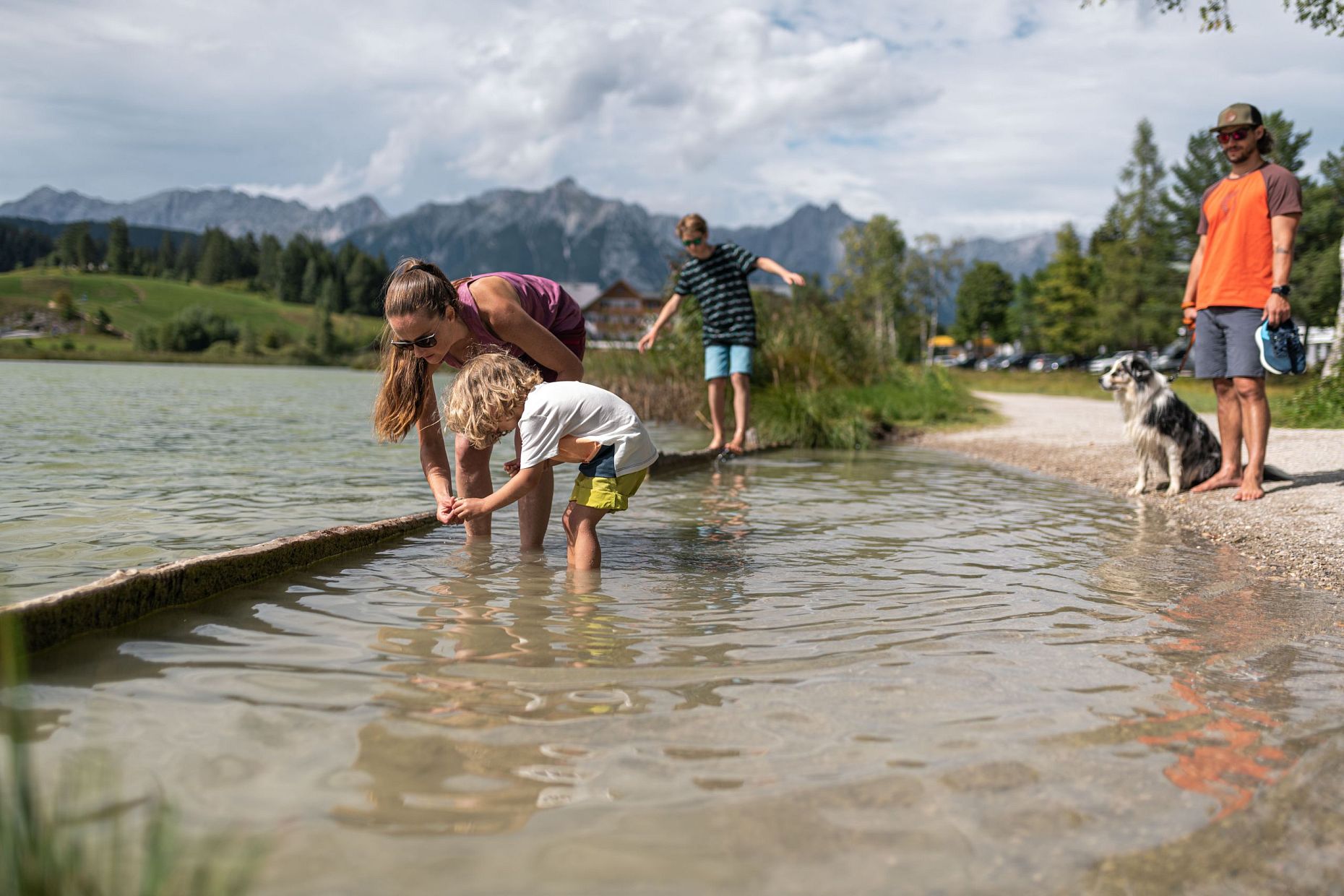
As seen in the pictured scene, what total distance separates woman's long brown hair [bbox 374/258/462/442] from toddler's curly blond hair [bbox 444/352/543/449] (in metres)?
0.34

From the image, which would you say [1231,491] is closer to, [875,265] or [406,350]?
[406,350]

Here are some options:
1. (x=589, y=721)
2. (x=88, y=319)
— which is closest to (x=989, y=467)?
(x=589, y=721)

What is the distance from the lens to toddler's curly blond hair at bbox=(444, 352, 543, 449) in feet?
14.1

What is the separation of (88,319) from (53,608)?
130 metres

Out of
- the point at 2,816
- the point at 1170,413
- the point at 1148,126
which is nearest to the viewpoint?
the point at 2,816

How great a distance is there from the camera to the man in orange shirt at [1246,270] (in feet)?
22.2

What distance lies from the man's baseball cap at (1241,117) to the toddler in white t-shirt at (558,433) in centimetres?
508

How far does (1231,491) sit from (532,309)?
570cm

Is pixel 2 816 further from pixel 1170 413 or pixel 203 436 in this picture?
pixel 203 436

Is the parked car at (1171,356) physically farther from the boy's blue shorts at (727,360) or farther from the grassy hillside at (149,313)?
the grassy hillside at (149,313)

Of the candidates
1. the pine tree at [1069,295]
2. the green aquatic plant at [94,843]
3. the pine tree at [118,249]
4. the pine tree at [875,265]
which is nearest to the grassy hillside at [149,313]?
the pine tree at [118,249]

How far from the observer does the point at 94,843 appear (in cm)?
178

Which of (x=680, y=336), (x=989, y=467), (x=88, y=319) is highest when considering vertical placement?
(x=88, y=319)

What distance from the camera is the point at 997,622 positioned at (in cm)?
376
